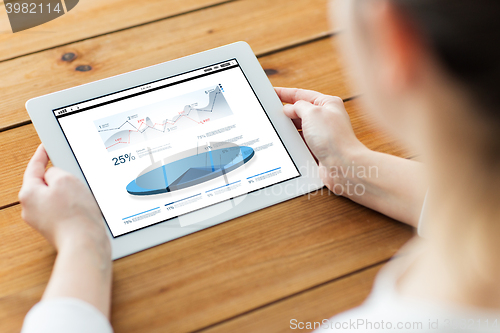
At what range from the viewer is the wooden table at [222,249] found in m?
0.50

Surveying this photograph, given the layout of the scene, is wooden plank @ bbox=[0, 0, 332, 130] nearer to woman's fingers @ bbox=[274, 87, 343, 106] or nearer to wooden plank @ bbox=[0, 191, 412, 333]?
woman's fingers @ bbox=[274, 87, 343, 106]

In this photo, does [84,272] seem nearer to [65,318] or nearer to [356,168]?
[65,318]

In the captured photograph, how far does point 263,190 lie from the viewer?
605 mm

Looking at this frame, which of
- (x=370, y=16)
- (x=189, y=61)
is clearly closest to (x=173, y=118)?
(x=189, y=61)

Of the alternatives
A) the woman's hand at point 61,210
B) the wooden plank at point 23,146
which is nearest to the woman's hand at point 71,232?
the woman's hand at point 61,210

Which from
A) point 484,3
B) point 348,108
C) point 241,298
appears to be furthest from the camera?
point 348,108

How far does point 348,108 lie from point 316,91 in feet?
0.22

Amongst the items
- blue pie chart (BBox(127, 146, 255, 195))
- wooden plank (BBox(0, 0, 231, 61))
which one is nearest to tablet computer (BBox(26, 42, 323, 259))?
blue pie chart (BBox(127, 146, 255, 195))

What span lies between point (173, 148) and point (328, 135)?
239 mm

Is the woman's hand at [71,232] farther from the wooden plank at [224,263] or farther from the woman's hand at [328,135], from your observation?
the woman's hand at [328,135]

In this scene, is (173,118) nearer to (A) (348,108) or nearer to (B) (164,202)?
(B) (164,202)

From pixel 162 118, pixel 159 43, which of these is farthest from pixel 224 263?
pixel 159 43

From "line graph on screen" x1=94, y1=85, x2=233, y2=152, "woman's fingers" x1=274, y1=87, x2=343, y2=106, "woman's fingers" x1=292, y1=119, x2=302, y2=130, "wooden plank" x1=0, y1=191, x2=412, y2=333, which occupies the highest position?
"line graph on screen" x1=94, y1=85, x2=233, y2=152

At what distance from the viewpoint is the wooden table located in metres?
0.50
